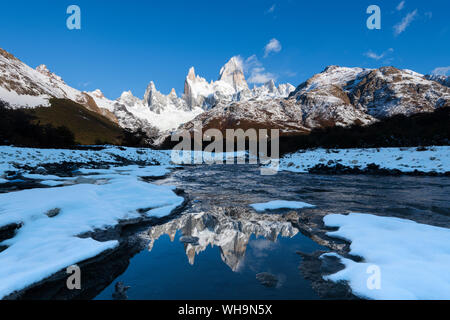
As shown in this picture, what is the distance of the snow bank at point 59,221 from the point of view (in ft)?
11.1

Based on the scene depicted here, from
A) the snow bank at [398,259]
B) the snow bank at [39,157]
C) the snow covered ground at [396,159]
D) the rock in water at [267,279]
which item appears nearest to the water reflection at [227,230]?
the rock in water at [267,279]

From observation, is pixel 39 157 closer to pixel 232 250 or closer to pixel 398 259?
pixel 232 250

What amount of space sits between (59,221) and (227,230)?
4031mm

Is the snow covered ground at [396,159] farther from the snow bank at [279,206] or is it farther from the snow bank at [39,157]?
the snow bank at [39,157]

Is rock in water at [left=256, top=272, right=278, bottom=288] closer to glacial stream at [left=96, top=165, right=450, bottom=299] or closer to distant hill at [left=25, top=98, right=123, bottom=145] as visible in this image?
glacial stream at [left=96, top=165, right=450, bottom=299]

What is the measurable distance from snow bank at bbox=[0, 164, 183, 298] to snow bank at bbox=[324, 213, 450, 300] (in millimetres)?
4353

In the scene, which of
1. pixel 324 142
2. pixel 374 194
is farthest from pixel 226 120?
pixel 374 194

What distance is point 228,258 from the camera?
165 inches

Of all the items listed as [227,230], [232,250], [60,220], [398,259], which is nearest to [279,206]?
[227,230]

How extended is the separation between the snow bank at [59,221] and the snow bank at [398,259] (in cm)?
435

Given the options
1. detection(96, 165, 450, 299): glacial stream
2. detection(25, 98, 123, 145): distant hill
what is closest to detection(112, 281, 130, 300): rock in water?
detection(96, 165, 450, 299): glacial stream

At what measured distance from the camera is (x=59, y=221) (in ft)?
17.3

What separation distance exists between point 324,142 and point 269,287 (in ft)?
114
